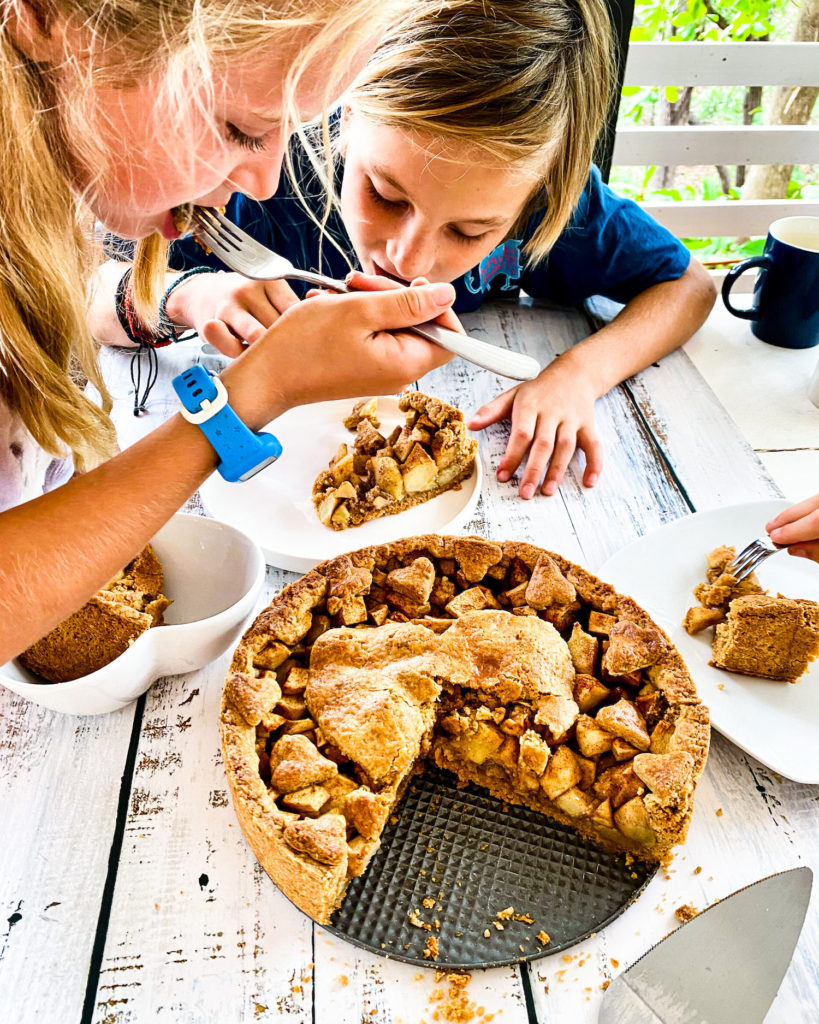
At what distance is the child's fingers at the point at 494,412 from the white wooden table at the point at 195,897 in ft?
1.91

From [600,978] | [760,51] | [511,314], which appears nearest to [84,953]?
[600,978]

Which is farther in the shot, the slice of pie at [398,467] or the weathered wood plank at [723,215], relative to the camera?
the weathered wood plank at [723,215]

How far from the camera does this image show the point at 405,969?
2.47 ft

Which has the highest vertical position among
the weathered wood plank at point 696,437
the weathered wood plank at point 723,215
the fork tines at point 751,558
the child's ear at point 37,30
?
the child's ear at point 37,30

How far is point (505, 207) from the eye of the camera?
1268 millimetres

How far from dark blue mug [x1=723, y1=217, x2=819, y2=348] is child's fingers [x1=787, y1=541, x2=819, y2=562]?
0.71 metres

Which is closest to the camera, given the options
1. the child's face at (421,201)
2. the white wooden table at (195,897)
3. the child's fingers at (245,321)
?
the white wooden table at (195,897)

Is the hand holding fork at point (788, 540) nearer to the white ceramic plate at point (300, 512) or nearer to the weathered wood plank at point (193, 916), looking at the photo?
the white ceramic plate at point (300, 512)

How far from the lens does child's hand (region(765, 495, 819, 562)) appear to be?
3.24 ft

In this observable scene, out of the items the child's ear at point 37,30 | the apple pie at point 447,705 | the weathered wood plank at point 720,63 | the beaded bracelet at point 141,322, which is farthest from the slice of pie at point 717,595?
the weathered wood plank at point 720,63

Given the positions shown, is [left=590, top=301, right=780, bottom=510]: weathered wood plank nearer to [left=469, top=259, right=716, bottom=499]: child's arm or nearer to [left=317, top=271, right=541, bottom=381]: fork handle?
[left=469, top=259, right=716, bottom=499]: child's arm

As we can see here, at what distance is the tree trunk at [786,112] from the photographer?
2574 mm

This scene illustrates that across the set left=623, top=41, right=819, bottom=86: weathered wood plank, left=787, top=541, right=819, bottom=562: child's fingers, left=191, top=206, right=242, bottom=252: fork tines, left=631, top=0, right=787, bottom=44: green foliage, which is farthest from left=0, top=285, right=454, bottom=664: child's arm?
left=631, top=0, right=787, bottom=44: green foliage

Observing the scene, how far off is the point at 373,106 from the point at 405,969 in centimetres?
110
